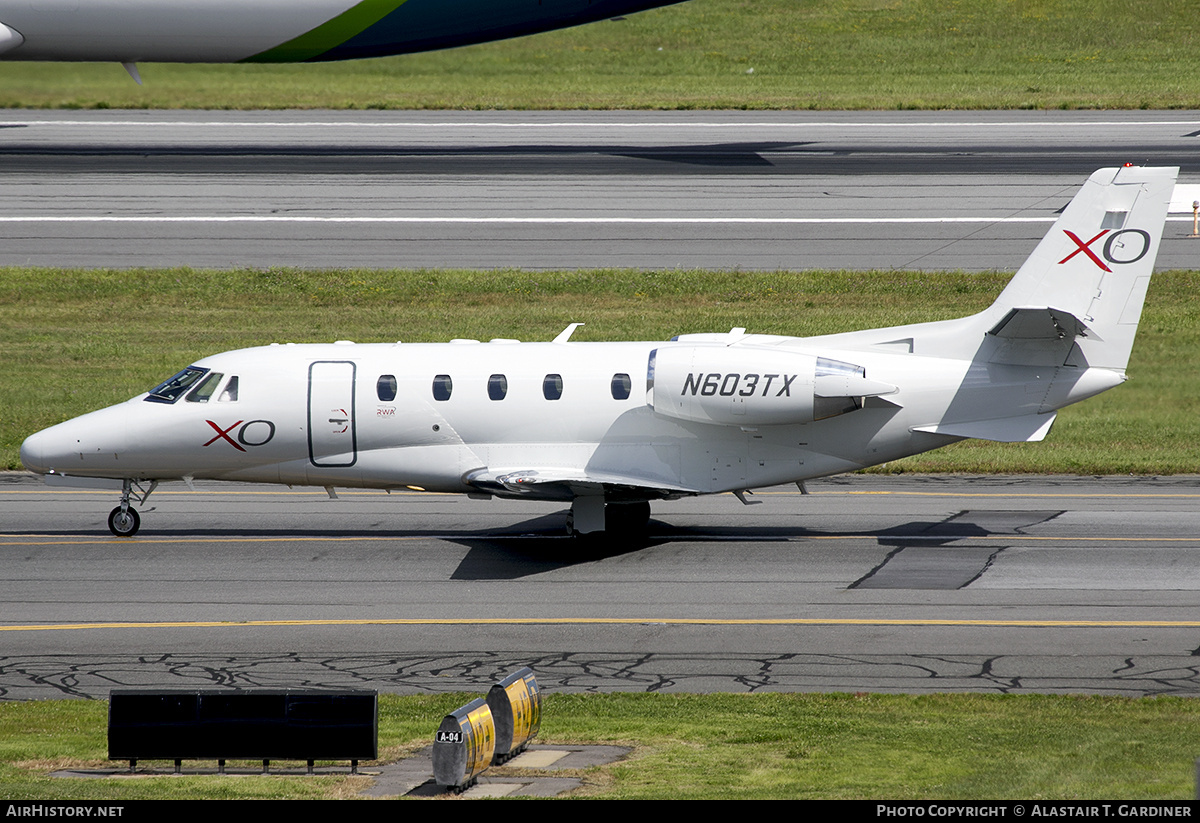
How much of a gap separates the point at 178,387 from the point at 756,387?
9651mm

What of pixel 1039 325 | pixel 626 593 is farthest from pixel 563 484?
pixel 1039 325

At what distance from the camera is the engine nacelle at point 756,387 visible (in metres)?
22.6

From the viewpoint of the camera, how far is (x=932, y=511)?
86.3ft

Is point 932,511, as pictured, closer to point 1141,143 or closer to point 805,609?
point 805,609

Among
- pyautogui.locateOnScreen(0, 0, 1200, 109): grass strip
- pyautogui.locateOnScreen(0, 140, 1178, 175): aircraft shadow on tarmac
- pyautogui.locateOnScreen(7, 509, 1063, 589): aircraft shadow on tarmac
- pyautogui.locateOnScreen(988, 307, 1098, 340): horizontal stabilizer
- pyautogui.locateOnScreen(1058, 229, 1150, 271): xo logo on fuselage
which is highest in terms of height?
pyautogui.locateOnScreen(0, 0, 1200, 109): grass strip

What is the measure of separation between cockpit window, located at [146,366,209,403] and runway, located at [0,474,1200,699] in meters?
2.50

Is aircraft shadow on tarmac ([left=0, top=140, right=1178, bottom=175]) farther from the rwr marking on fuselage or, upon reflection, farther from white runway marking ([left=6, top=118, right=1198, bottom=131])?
the rwr marking on fuselage

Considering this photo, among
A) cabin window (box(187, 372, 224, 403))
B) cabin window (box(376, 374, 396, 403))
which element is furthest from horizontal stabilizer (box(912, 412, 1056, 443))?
cabin window (box(187, 372, 224, 403))

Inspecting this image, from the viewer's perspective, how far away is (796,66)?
71.4m

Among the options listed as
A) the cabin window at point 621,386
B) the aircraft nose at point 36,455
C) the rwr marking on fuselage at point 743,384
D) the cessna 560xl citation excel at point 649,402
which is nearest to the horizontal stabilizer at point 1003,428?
the cessna 560xl citation excel at point 649,402

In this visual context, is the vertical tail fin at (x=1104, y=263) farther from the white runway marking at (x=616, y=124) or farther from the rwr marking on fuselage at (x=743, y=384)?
the white runway marking at (x=616, y=124)

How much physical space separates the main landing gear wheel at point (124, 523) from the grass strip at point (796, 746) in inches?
340

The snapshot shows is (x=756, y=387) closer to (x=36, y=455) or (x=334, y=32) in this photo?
(x=36, y=455)

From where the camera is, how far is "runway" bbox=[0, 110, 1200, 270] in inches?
1722
